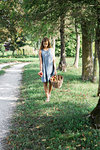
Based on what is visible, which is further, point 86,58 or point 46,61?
point 86,58

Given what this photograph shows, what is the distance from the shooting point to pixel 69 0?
412 cm

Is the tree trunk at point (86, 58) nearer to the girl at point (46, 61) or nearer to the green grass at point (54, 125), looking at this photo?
the green grass at point (54, 125)

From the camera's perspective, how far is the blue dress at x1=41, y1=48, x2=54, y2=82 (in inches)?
246

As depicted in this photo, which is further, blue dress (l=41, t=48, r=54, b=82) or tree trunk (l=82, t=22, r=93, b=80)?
tree trunk (l=82, t=22, r=93, b=80)

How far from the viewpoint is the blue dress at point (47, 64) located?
20.5ft

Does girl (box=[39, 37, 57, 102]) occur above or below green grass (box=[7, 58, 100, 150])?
above

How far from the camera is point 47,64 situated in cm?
631

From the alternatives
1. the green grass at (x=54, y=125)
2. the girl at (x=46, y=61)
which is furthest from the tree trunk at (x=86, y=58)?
the girl at (x=46, y=61)

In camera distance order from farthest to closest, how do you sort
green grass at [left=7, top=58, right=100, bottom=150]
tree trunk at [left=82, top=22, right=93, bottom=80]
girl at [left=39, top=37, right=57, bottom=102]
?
tree trunk at [left=82, top=22, right=93, bottom=80] < girl at [left=39, top=37, right=57, bottom=102] < green grass at [left=7, top=58, right=100, bottom=150]

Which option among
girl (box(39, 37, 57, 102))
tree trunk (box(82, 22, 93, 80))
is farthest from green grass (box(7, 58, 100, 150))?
tree trunk (box(82, 22, 93, 80))

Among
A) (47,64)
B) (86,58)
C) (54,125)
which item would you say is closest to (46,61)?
(47,64)

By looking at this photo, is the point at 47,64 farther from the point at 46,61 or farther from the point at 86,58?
the point at 86,58

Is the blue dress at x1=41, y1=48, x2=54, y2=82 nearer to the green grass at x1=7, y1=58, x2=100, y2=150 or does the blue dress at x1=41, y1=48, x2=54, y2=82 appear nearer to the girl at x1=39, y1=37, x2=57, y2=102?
the girl at x1=39, y1=37, x2=57, y2=102

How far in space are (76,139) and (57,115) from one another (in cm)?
141
